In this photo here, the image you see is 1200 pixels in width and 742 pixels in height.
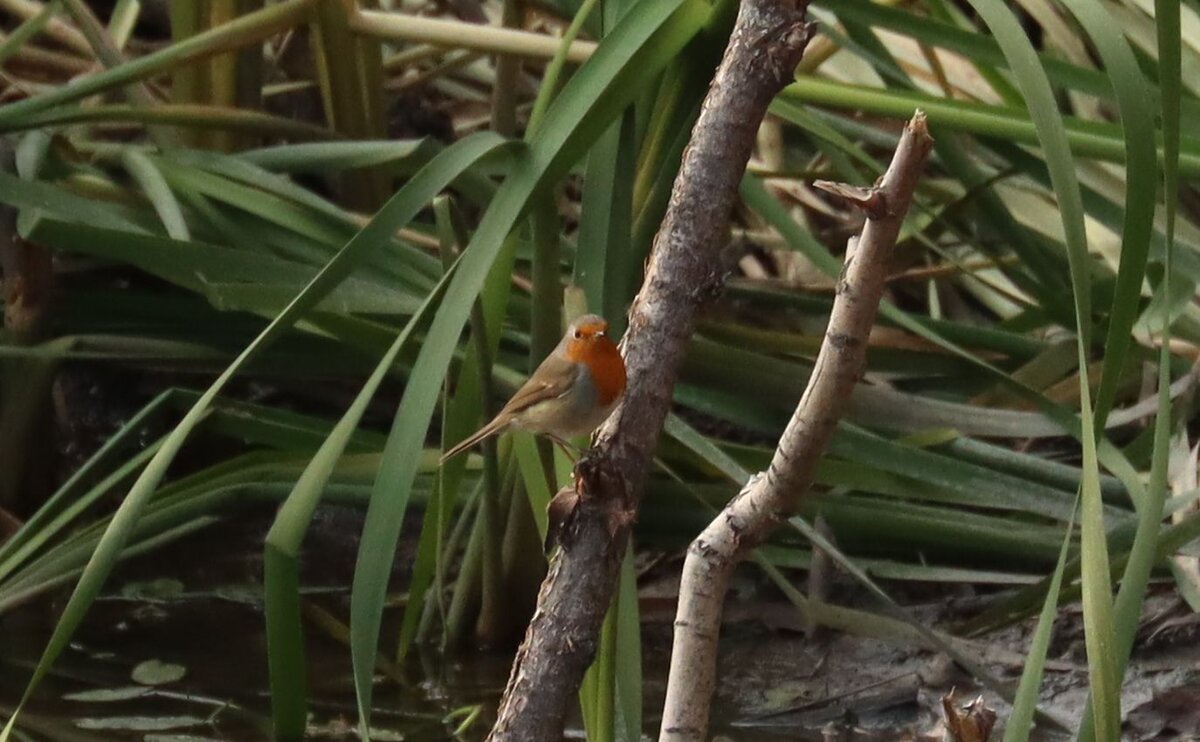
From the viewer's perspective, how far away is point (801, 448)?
1.44m

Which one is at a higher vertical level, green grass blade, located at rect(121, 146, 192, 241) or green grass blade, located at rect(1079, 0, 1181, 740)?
green grass blade, located at rect(121, 146, 192, 241)

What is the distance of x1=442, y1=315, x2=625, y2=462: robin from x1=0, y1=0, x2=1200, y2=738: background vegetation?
65 mm

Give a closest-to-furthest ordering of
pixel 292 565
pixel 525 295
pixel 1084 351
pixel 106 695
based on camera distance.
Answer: pixel 1084 351 < pixel 292 565 < pixel 106 695 < pixel 525 295

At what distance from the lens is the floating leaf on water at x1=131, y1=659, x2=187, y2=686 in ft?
9.27

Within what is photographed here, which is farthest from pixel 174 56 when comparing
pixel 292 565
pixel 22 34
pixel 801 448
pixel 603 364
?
pixel 801 448

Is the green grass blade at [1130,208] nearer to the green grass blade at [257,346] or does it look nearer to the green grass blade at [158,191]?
the green grass blade at [257,346]

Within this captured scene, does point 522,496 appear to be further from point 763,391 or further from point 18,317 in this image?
point 18,317

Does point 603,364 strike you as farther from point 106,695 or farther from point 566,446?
point 106,695

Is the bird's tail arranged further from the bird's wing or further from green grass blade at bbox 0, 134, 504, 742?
green grass blade at bbox 0, 134, 504, 742

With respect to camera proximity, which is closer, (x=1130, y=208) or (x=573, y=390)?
(x=1130, y=208)

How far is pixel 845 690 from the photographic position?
108 inches

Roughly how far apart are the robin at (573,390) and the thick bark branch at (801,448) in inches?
14.8

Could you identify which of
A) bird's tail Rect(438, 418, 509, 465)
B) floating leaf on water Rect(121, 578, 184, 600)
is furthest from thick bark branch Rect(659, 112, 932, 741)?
floating leaf on water Rect(121, 578, 184, 600)

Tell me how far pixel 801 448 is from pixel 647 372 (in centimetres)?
32
